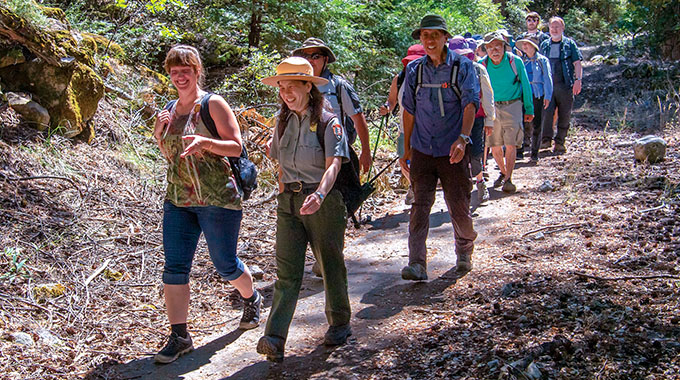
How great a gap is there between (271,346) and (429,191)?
7.04 ft

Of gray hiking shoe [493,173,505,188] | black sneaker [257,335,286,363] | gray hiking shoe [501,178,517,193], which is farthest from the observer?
gray hiking shoe [493,173,505,188]

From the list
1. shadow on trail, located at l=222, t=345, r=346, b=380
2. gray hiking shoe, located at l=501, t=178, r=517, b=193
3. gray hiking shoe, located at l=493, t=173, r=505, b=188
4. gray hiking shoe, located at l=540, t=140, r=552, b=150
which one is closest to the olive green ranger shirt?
shadow on trail, located at l=222, t=345, r=346, b=380

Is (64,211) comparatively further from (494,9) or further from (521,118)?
(494,9)

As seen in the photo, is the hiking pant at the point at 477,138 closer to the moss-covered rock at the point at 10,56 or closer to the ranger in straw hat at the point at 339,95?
the ranger in straw hat at the point at 339,95

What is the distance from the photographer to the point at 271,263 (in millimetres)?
6887

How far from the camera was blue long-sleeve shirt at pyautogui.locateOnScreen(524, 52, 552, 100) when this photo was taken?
10.7 metres

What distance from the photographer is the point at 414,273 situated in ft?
18.3

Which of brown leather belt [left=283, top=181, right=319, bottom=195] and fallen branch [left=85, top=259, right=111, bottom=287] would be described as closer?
brown leather belt [left=283, top=181, right=319, bottom=195]

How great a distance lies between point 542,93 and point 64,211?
7.79m

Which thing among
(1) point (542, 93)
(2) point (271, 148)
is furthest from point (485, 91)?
(1) point (542, 93)

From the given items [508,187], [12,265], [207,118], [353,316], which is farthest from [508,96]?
[12,265]

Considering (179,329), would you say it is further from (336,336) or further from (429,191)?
(429,191)

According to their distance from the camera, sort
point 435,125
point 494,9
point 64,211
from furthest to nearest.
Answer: point 494,9, point 64,211, point 435,125

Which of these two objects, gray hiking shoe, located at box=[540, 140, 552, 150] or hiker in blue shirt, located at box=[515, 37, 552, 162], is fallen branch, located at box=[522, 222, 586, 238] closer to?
hiker in blue shirt, located at box=[515, 37, 552, 162]
